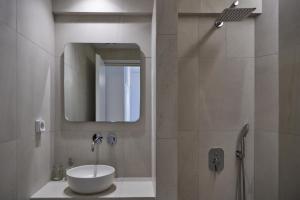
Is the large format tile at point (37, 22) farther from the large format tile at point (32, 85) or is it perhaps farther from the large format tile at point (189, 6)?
the large format tile at point (189, 6)

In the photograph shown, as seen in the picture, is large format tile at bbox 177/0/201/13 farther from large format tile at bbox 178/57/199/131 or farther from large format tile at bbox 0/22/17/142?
large format tile at bbox 0/22/17/142

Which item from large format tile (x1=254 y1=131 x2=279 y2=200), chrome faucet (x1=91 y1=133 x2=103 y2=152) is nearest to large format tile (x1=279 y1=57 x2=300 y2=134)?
large format tile (x1=254 y1=131 x2=279 y2=200)

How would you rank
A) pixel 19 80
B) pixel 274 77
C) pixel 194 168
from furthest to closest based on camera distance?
pixel 194 168 → pixel 274 77 → pixel 19 80

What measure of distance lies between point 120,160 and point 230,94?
119 centimetres

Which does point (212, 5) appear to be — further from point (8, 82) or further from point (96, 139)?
point (8, 82)

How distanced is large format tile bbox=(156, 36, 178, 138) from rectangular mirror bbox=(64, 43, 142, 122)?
534 millimetres

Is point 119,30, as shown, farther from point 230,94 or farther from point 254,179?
point 254,179

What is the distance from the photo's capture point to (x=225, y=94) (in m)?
Result: 2.00

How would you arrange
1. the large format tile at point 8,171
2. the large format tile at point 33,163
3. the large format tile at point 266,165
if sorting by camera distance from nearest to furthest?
1. the large format tile at point 8,171
2. the large format tile at point 33,163
3. the large format tile at point 266,165

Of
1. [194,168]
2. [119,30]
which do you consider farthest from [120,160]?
[119,30]

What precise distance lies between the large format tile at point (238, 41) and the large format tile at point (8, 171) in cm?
186

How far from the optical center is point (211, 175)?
1.97m

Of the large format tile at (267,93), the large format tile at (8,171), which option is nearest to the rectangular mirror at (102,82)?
the large format tile at (8,171)

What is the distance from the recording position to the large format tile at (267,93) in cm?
180
